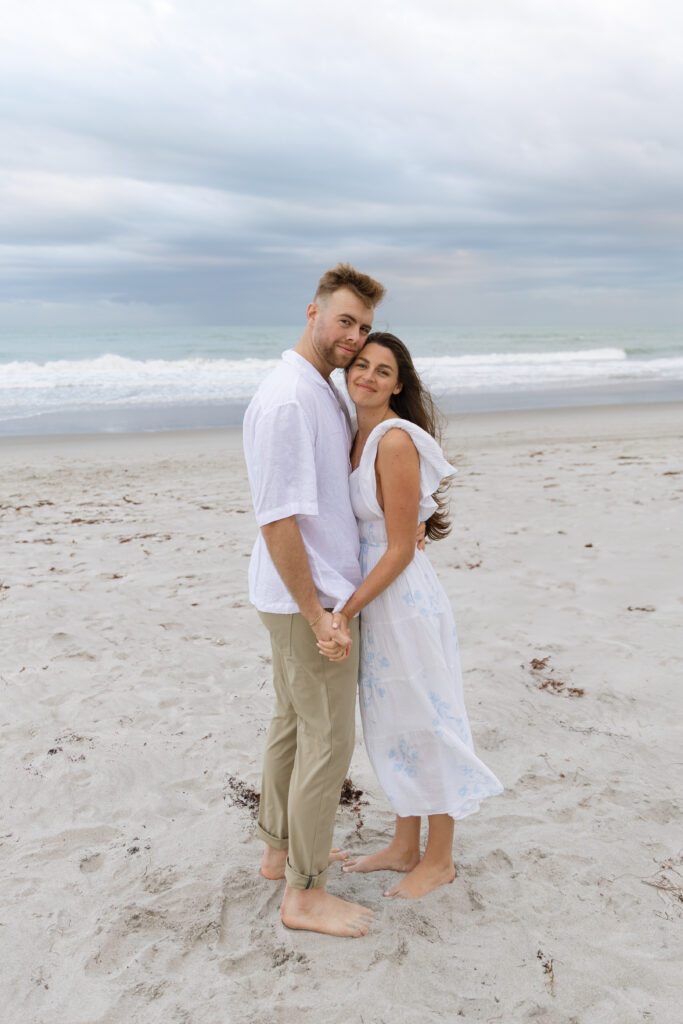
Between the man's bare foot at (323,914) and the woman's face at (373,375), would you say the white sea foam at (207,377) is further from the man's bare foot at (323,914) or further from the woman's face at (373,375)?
the man's bare foot at (323,914)

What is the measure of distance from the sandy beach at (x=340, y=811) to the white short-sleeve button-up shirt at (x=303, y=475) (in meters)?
1.13

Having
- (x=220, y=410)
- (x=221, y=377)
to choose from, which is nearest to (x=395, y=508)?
(x=220, y=410)

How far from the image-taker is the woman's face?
239cm

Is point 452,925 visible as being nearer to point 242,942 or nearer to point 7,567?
point 242,942

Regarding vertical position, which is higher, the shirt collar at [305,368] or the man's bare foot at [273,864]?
the shirt collar at [305,368]

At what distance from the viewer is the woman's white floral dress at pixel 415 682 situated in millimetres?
→ 2475

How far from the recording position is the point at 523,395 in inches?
800

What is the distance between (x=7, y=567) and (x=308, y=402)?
15.6 feet

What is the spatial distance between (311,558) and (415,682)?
0.57m

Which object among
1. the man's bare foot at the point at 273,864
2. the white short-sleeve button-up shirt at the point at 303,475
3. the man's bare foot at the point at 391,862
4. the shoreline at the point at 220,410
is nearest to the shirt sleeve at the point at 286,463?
A: the white short-sleeve button-up shirt at the point at 303,475

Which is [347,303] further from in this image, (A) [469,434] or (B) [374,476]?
(A) [469,434]

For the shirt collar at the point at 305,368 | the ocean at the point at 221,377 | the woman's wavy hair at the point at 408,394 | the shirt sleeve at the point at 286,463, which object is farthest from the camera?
the ocean at the point at 221,377

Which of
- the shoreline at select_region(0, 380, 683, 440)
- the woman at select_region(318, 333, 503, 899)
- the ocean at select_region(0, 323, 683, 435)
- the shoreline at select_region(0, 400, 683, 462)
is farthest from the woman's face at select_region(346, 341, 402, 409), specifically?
the ocean at select_region(0, 323, 683, 435)

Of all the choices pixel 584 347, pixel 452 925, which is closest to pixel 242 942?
pixel 452 925
